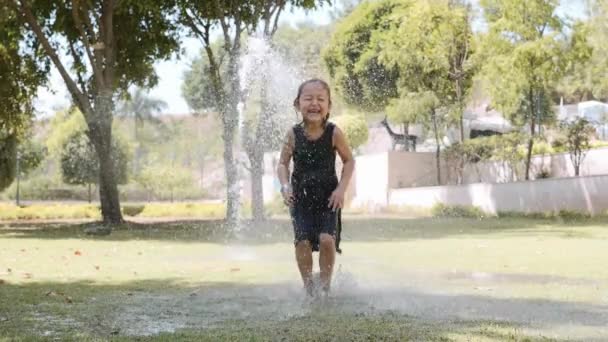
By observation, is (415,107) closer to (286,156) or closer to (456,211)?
(456,211)

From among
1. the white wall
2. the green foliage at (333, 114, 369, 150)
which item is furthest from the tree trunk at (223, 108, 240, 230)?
the green foliage at (333, 114, 369, 150)

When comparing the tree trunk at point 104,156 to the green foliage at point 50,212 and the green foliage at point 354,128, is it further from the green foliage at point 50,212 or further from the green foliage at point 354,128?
the green foliage at point 354,128

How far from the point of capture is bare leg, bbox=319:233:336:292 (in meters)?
5.45

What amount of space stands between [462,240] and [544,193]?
980 centimetres

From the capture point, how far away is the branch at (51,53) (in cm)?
1891

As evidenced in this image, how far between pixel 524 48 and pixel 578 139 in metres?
3.37

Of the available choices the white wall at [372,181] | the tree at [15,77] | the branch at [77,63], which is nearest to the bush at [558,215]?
A: the white wall at [372,181]

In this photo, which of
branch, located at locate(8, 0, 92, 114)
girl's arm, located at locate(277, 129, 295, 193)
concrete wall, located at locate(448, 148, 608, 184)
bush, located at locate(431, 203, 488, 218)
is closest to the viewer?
girl's arm, located at locate(277, 129, 295, 193)

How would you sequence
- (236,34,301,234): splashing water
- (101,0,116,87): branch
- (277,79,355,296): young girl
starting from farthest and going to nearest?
(101,0,116,87): branch
(236,34,301,234): splashing water
(277,79,355,296): young girl

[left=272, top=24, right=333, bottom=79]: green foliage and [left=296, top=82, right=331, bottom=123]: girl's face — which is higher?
[left=272, top=24, right=333, bottom=79]: green foliage

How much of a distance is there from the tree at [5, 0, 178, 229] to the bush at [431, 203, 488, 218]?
10.3 meters

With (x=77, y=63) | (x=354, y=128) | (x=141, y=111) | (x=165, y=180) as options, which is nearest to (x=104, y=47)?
(x=77, y=63)

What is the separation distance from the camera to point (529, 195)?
73.6 ft

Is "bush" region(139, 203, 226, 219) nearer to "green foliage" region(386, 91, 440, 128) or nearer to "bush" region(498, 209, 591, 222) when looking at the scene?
"green foliage" region(386, 91, 440, 128)
